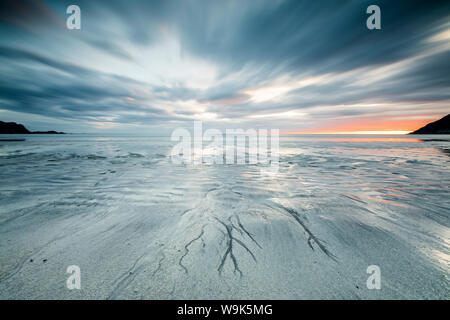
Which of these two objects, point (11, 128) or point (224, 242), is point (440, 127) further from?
point (11, 128)

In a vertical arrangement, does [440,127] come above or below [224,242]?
above

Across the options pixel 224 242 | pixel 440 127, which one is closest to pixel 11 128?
pixel 224 242

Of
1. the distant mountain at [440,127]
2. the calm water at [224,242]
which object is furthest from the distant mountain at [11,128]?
the distant mountain at [440,127]

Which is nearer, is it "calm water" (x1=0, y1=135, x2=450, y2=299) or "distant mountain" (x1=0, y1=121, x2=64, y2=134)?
"calm water" (x1=0, y1=135, x2=450, y2=299)

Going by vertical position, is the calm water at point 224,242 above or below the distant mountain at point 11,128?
below

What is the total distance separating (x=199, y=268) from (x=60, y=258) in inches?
73.5

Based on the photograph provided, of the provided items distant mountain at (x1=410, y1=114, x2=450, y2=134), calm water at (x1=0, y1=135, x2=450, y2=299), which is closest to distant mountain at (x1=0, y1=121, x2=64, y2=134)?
calm water at (x1=0, y1=135, x2=450, y2=299)

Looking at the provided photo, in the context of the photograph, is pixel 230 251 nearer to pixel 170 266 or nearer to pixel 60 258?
pixel 170 266

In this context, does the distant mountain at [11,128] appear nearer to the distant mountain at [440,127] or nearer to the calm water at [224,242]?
the calm water at [224,242]

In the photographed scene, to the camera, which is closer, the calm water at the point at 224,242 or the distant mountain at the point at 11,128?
the calm water at the point at 224,242

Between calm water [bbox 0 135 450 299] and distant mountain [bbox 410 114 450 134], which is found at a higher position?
distant mountain [bbox 410 114 450 134]

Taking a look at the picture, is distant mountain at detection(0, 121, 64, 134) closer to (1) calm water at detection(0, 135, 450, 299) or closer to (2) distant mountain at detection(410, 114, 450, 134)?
(1) calm water at detection(0, 135, 450, 299)

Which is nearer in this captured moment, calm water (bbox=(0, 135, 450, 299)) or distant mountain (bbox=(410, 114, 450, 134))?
calm water (bbox=(0, 135, 450, 299))
